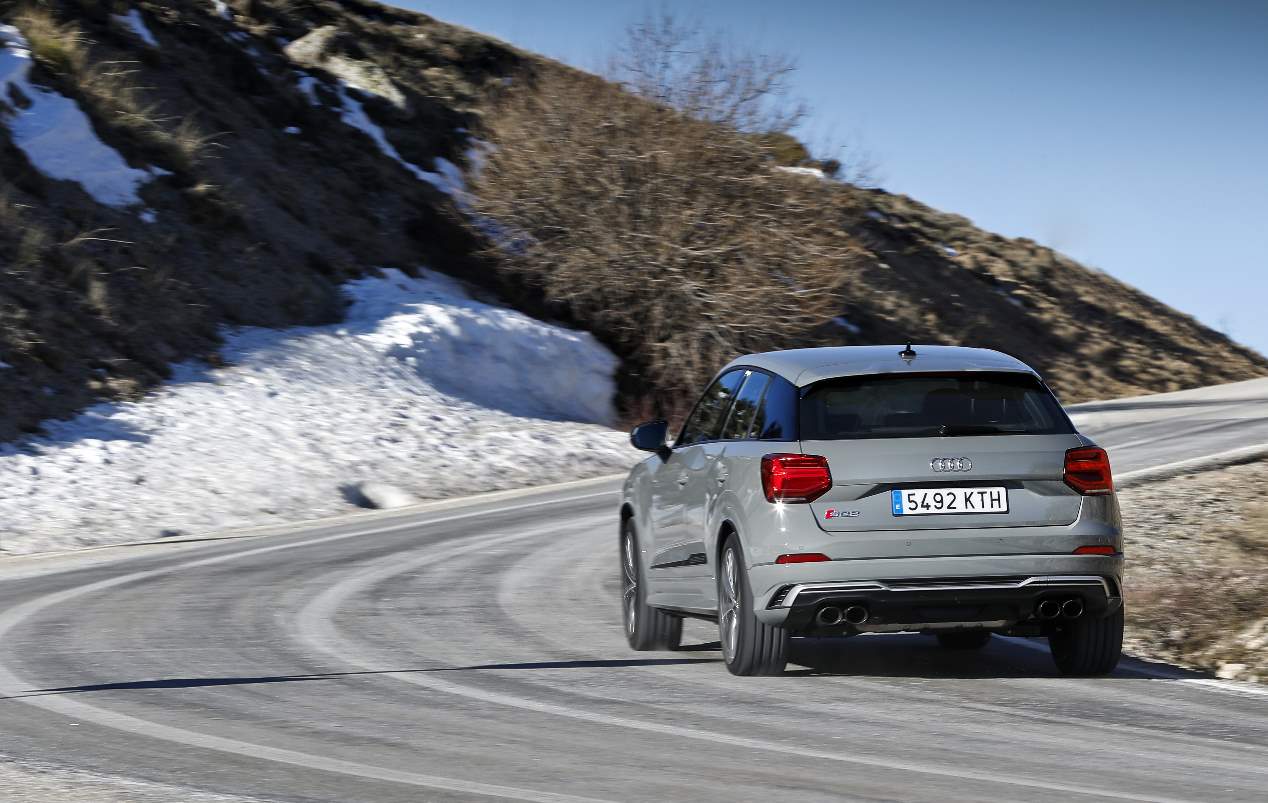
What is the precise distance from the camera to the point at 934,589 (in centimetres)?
762

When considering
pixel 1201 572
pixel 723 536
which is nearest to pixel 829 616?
pixel 723 536

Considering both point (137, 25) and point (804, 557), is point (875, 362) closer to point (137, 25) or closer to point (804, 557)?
point (804, 557)

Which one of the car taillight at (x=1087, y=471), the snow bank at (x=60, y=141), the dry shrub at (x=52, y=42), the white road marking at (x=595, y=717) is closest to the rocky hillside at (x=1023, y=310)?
the snow bank at (x=60, y=141)

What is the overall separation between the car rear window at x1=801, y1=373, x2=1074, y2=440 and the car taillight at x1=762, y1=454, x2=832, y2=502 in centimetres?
A: 14

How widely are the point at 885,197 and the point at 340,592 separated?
55.4 m

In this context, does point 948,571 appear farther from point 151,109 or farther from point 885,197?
point 885,197

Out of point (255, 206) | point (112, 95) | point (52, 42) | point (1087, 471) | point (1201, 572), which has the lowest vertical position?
point (1201, 572)

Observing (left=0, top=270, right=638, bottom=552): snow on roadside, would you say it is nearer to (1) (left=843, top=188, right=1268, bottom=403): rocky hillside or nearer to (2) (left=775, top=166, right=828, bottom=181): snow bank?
(2) (left=775, top=166, right=828, bottom=181): snow bank

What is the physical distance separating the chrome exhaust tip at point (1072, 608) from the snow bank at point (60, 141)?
27.2 metres

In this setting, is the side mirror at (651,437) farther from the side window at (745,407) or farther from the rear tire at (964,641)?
the rear tire at (964,641)

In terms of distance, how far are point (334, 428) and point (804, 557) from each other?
64.3 ft

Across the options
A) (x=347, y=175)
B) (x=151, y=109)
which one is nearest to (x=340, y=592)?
(x=151, y=109)

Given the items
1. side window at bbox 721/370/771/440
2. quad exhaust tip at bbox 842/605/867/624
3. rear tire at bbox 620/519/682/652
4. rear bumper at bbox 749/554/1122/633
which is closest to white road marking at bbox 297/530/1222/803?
rear bumper at bbox 749/554/1122/633

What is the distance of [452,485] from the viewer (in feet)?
81.5
